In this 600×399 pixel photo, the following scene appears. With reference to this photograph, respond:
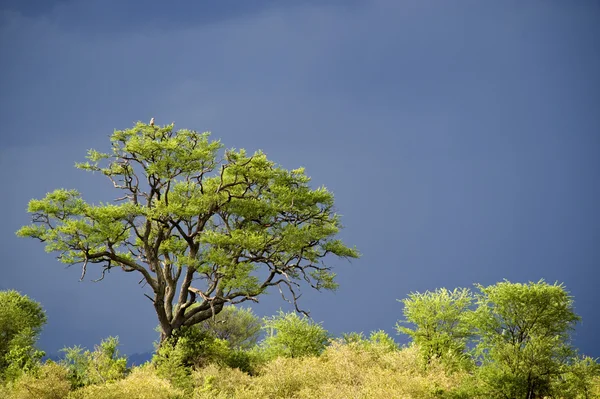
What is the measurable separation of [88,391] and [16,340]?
13430 millimetres

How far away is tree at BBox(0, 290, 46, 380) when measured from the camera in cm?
3028

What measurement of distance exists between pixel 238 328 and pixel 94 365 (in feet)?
74.6

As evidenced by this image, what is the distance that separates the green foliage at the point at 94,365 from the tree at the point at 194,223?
123 inches

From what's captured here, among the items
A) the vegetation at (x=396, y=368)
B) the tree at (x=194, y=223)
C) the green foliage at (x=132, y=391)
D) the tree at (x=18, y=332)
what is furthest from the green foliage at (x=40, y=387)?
the tree at (x=194, y=223)

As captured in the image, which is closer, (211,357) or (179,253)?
(211,357)

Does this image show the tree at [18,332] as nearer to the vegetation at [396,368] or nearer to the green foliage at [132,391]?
the vegetation at [396,368]

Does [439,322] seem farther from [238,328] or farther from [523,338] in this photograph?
[238,328]

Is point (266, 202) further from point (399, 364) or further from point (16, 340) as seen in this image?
point (16, 340)

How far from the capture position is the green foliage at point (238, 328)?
50.1 m

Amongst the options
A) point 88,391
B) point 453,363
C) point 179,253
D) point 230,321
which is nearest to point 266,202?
point 179,253

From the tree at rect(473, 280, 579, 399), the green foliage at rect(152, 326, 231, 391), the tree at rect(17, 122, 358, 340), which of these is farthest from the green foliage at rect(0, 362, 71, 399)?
the tree at rect(473, 280, 579, 399)

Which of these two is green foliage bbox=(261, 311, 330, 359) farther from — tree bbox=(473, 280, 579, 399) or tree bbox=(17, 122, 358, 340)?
tree bbox=(473, 280, 579, 399)

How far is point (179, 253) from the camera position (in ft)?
113

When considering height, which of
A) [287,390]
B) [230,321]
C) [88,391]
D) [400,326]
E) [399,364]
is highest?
[230,321]
